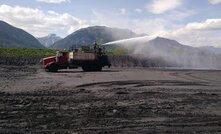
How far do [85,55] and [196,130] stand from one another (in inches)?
1363

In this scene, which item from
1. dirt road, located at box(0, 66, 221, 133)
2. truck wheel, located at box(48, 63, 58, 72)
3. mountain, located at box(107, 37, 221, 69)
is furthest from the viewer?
mountain, located at box(107, 37, 221, 69)

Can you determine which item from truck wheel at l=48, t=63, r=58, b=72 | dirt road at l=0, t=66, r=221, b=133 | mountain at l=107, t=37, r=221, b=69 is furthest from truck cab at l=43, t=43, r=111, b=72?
mountain at l=107, t=37, r=221, b=69

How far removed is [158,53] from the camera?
80688 mm

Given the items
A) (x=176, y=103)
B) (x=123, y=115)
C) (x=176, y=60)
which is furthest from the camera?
(x=176, y=60)

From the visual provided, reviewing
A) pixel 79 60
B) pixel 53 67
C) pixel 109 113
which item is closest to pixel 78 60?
Answer: pixel 79 60

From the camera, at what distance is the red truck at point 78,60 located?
44.4 m

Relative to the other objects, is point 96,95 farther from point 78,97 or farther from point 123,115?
point 123,115

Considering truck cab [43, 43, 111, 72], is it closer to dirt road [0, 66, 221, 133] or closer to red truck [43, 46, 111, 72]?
red truck [43, 46, 111, 72]

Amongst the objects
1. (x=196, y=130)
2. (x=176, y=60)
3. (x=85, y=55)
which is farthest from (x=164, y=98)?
(x=176, y=60)

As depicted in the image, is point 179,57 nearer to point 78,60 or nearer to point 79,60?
point 79,60

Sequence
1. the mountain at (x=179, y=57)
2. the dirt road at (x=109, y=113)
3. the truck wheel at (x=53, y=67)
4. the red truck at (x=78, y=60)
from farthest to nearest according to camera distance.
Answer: the mountain at (x=179, y=57) < the red truck at (x=78, y=60) < the truck wheel at (x=53, y=67) < the dirt road at (x=109, y=113)

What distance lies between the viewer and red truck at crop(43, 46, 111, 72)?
44375mm

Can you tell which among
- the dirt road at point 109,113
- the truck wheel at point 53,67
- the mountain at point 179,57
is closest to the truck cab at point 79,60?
the truck wheel at point 53,67

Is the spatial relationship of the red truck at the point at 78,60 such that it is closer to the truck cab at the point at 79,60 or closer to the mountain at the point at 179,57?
the truck cab at the point at 79,60
